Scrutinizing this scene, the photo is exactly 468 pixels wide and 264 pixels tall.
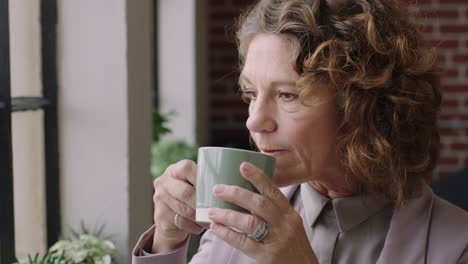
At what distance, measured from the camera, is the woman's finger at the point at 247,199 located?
32.4 inches

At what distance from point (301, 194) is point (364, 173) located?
19 centimetres

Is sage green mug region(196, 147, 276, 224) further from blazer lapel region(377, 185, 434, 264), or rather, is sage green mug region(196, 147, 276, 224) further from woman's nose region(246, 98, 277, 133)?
blazer lapel region(377, 185, 434, 264)

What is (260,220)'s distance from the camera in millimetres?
838

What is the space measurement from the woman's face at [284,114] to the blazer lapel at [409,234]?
0.64ft

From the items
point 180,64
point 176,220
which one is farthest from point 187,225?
point 180,64

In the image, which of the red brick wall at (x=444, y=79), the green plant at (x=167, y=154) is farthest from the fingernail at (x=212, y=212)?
the red brick wall at (x=444, y=79)

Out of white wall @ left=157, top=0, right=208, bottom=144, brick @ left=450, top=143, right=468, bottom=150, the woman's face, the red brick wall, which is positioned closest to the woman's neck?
the woman's face

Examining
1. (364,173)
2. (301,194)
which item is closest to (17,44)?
(301,194)

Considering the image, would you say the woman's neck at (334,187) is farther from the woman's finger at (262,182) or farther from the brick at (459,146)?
the brick at (459,146)

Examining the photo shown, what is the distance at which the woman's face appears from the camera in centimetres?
97

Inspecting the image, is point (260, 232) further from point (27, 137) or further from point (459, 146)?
point (459, 146)

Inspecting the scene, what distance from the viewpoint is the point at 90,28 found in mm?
1616

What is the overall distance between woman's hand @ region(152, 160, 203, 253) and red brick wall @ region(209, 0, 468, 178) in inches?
103

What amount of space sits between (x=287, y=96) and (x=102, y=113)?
776 mm
